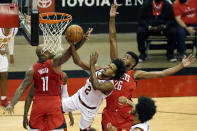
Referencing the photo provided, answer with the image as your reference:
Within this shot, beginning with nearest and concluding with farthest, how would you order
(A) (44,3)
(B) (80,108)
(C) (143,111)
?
(C) (143,111)
(B) (80,108)
(A) (44,3)

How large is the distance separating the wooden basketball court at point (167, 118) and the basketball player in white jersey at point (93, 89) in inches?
64.8

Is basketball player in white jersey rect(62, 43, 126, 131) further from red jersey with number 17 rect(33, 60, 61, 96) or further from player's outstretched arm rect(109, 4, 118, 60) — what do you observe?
player's outstretched arm rect(109, 4, 118, 60)

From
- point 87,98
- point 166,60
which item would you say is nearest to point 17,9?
point 87,98

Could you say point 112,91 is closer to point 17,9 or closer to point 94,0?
point 17,9

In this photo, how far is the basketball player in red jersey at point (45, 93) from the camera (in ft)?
18.2

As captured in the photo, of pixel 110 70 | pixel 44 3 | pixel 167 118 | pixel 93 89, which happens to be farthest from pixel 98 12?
pixel 110 70

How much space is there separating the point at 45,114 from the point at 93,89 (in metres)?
0.62

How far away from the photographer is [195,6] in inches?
426

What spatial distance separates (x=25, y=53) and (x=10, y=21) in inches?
246

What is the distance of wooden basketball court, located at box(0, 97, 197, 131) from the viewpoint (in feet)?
24.7

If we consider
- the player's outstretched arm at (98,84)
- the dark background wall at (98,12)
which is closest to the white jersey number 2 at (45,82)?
the player's outstretched arm at (98,84)

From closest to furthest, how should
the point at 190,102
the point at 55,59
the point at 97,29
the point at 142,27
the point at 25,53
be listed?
the point at 55,59 → the point at 190,102 → the point at 142,27 → the point at 25,53 → the point at 97,29

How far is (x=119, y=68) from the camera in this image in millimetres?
5582

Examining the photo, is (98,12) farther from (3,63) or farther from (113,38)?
(113,38)
